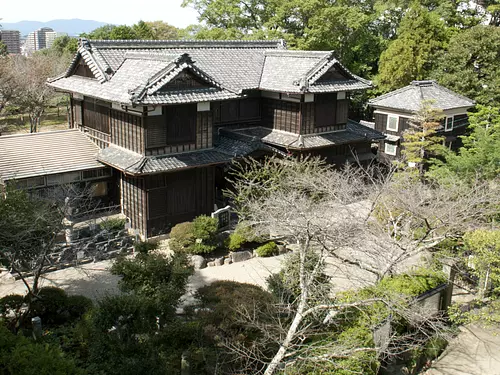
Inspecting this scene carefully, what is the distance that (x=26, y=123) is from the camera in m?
46.2

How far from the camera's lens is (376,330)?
13.3 metres

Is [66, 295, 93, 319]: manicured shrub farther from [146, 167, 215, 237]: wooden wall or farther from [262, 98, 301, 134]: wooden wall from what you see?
[262, 98, 301, 134]: wooden wall

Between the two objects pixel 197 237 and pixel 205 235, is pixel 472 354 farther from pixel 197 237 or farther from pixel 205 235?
pixel 197 237

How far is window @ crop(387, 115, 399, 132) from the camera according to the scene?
34.2 m

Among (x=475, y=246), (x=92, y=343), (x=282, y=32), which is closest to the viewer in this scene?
(x=92, y=343)

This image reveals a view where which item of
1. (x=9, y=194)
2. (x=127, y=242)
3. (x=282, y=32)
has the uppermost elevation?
(x=282, y=32)

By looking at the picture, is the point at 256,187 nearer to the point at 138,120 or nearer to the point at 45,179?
the point at 138,120

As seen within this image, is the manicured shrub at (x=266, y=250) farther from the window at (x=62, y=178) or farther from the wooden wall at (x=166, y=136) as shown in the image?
the window at (x=62, y=178)

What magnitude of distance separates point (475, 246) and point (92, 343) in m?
12.3

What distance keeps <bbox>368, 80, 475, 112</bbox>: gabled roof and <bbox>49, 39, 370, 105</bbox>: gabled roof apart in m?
6.66

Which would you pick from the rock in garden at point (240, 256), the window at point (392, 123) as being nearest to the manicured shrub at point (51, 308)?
the rock in garden at point (240, 256)

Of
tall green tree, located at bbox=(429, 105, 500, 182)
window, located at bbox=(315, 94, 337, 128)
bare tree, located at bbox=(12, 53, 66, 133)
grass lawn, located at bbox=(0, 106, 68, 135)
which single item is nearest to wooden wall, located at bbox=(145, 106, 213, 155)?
window, located at bbox=(315, 94, 337, 128)

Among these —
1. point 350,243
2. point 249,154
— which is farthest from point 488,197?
point 249,154

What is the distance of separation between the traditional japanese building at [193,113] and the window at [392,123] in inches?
206
